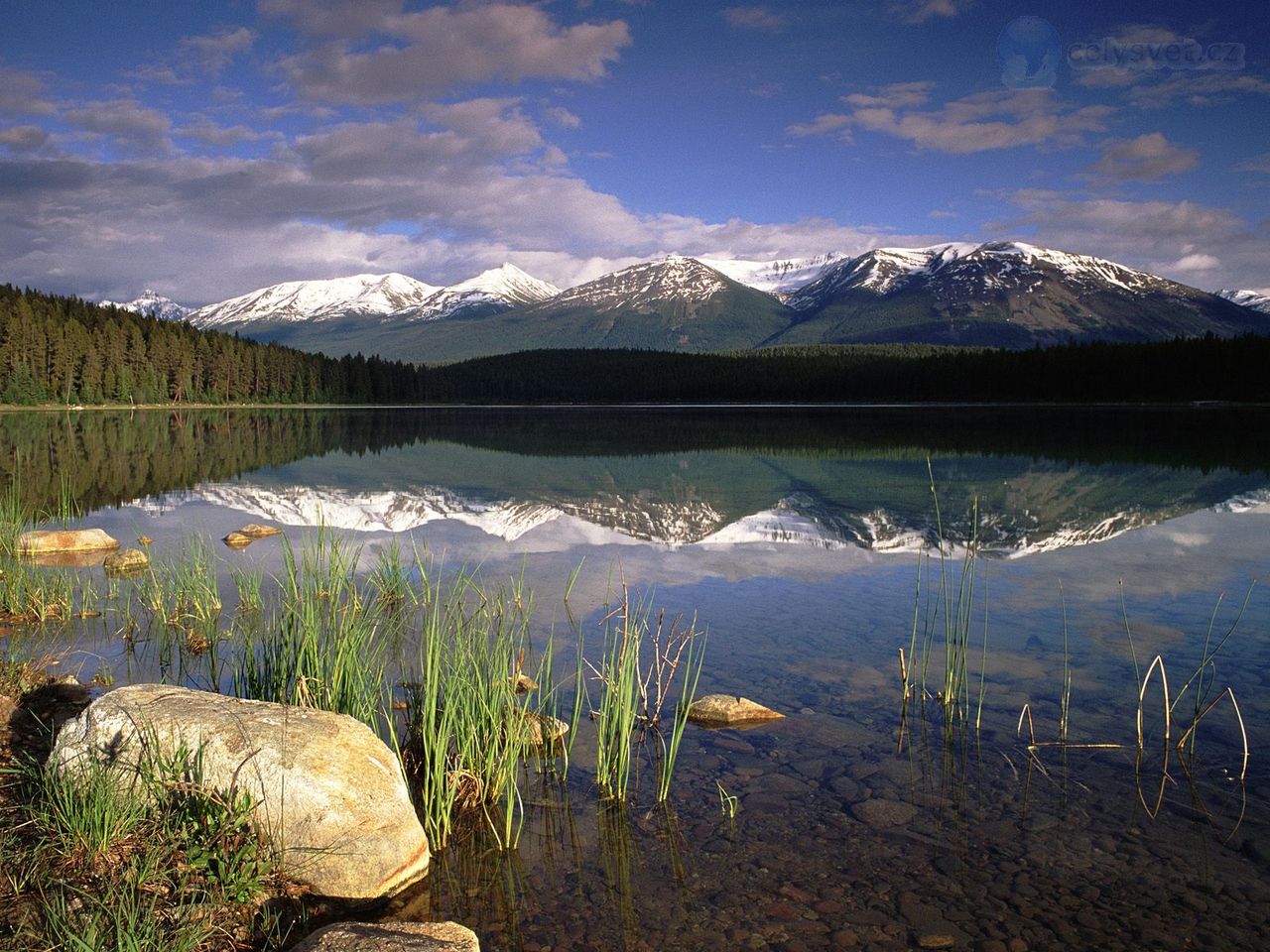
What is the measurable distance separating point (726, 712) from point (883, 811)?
203 centimetres

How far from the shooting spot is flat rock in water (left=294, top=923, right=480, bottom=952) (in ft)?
14.9

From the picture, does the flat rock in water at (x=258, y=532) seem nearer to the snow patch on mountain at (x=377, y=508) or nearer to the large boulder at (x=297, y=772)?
the snow patch on mountain at (x=377, y=508)

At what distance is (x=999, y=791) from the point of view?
7164mm

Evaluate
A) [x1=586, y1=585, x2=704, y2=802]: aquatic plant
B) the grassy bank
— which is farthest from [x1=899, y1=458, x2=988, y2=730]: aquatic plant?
the grassy bank

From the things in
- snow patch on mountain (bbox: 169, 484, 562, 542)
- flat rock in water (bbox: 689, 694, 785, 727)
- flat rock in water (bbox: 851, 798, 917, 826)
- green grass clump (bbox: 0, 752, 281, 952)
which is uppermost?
green grass clump (bbox: 0, 752, 281, 952)

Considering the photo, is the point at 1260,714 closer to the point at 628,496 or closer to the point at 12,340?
the point at 628,496

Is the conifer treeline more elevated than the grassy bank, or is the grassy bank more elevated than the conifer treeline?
the conifer treeline

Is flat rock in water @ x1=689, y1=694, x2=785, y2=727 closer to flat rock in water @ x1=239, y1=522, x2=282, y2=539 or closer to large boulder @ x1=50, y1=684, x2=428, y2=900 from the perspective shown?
large boulder @ x1=50, y1=684, x2=428, y2=900

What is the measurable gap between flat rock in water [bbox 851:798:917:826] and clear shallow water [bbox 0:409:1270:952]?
0.13 feet

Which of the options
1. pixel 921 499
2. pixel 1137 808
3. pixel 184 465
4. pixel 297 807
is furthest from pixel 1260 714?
pixel 184 465

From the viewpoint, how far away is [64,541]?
648 inches

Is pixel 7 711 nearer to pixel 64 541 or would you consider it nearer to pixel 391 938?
pixel 391 938

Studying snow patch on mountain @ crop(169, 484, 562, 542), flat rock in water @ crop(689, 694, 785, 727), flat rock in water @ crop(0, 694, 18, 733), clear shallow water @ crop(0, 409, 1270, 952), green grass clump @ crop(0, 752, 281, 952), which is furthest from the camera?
snow patch on mountain @ crop(169, 484, 562, 542)

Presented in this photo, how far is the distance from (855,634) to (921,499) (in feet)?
→ 47.7
